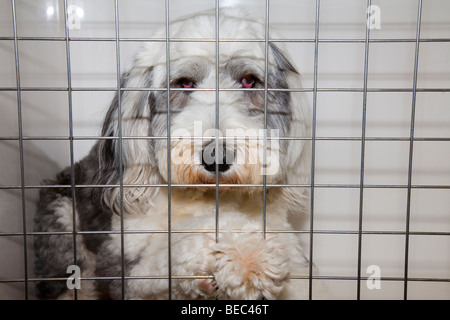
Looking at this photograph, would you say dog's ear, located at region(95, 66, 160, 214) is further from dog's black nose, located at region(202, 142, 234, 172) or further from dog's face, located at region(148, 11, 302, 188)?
dog's black nose, located at region(202, 142, 234, 172)

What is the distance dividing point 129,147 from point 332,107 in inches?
28.5

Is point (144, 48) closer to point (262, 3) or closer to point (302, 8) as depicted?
point (262, 3)

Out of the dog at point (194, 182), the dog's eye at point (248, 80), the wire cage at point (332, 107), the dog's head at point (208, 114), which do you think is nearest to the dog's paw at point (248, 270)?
the dog at point (194, 182)

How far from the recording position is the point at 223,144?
1.16 meters

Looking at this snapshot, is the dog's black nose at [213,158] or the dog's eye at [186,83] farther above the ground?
the dog's eye at [186,83]

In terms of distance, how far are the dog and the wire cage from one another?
0.26 feet

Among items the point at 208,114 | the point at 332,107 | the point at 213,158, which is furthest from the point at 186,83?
the point at 332,107

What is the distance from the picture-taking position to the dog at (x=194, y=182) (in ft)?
3.79

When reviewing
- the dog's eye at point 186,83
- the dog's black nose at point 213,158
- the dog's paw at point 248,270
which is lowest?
the dog's paw at point 248,270

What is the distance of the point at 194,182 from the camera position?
1225 millimetres

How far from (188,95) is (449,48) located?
90 cm

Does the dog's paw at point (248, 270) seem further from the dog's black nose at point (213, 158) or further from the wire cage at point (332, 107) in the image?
the wire cage at point (332, 107)
